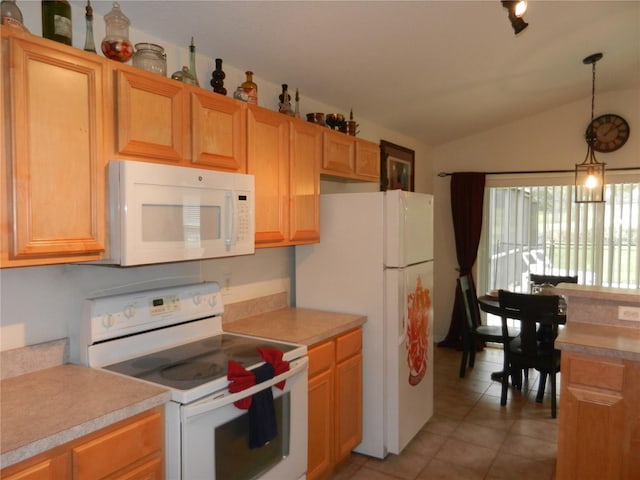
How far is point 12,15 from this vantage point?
1519mm

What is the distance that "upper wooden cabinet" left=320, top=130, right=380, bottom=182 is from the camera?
9.95ft

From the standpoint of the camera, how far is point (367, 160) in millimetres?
3461

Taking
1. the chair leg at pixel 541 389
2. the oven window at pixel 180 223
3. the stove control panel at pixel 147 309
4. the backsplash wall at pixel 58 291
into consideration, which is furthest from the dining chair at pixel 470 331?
the oven window at pixel 180 223

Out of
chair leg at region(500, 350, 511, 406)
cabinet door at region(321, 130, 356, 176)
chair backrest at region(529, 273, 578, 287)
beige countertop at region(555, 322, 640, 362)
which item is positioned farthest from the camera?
chair backrest at region(529, 273, 578, 287)

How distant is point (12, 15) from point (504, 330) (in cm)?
373

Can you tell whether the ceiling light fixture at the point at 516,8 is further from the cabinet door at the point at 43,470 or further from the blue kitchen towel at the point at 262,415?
the cabinet door at the point at 43,470

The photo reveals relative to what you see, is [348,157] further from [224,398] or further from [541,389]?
[541,389]

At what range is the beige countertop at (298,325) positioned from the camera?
97.8 inches

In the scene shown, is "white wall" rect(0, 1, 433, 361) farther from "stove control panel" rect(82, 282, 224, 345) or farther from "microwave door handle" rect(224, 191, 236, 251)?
"microwave door handle" rect(224, 191, 236, 251)

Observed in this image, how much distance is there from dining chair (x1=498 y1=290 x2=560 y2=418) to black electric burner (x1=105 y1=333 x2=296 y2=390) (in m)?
2.14

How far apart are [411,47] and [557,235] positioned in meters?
3.26

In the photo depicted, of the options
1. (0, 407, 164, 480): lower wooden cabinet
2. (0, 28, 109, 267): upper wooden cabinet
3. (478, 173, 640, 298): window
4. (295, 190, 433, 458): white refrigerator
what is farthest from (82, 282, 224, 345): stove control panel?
(478, 173, 640, 298): window

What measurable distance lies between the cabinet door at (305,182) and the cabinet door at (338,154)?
0.20 feet

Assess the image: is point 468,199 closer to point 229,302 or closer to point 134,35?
point 229,302
